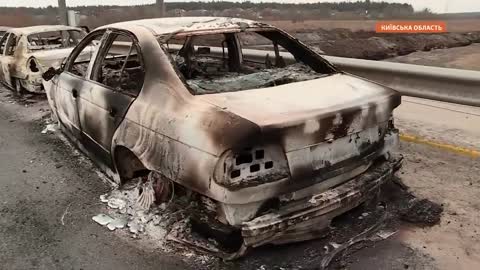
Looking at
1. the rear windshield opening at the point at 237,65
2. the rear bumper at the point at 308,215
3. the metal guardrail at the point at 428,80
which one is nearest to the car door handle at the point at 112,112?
the rear windshield opening at the point at 237,65

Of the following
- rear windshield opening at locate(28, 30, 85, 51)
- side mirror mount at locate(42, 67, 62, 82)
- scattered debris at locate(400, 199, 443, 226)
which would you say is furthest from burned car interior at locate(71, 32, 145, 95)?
rear windshield opening at locate(28, 30, 85, 51)

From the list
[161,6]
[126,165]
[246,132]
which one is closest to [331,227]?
[246,132]

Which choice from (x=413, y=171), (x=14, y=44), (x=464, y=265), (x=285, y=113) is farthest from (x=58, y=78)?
(x=14, y=44)

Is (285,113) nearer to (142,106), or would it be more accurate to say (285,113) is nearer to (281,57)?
(142,106)

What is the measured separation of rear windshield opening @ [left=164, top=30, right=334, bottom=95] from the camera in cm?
375

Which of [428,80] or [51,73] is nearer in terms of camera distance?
[51,73]

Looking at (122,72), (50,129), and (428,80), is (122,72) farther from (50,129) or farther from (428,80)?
(428,80)

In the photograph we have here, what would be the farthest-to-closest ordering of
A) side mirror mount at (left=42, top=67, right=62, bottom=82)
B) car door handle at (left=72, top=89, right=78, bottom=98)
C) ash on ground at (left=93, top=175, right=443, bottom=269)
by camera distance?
side mirror mount at (left=42, top=67, right=62, bottom=82) < car door handle at (left=72, top=89, right=78, bottom=98) < ash on ground at (left=93, top=175, right=443, bottom=269)

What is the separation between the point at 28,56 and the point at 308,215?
302 inches

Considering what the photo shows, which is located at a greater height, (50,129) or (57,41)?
(57,41)

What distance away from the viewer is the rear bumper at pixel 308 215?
2.88m

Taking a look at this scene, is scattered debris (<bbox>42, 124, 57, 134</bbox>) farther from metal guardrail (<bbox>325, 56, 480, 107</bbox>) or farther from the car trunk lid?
metal guardrail (<bbox>325, 56, 480, 107</bbox>)

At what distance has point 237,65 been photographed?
15.6 feet

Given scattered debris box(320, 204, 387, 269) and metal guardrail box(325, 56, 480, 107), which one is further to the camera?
metal guardrail box(325, 56, 480, 107)
